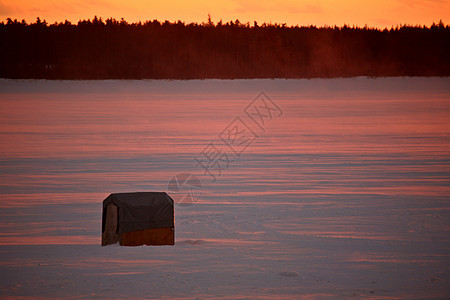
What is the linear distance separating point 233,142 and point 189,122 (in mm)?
5942

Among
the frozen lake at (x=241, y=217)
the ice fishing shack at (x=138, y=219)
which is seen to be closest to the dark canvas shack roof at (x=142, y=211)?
the ice fishing shack at (x=138, y=219)

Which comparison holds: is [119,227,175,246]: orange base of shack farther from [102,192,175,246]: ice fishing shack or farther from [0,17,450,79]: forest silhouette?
[0,17,450,79]: forest silhouette

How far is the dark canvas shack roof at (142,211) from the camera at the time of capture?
6.67m

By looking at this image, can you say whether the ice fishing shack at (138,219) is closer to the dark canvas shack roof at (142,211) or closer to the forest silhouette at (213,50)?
the dark canvas shack roof at (142,211)

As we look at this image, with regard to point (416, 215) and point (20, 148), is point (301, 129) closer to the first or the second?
point (20, 148)

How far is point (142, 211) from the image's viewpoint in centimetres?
668

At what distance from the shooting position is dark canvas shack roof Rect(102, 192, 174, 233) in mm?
6672

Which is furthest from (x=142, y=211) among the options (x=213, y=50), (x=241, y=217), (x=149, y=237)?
(x=213, y=50)

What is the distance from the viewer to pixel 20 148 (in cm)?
1606

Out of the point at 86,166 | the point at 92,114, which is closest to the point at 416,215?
the point at 86,166

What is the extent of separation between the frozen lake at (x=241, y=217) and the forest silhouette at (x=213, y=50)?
343 feet

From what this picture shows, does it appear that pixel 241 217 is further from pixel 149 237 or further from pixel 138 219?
pixel 138 219

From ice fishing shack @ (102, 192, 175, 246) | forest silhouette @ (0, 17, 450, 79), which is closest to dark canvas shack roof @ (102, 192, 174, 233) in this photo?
ice fishing shack @ (102, 192, 175, 246)

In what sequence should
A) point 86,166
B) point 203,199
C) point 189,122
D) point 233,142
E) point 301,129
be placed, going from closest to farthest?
point 203,199, point 86,166, point 233,142, point 301,129, point 189,122
